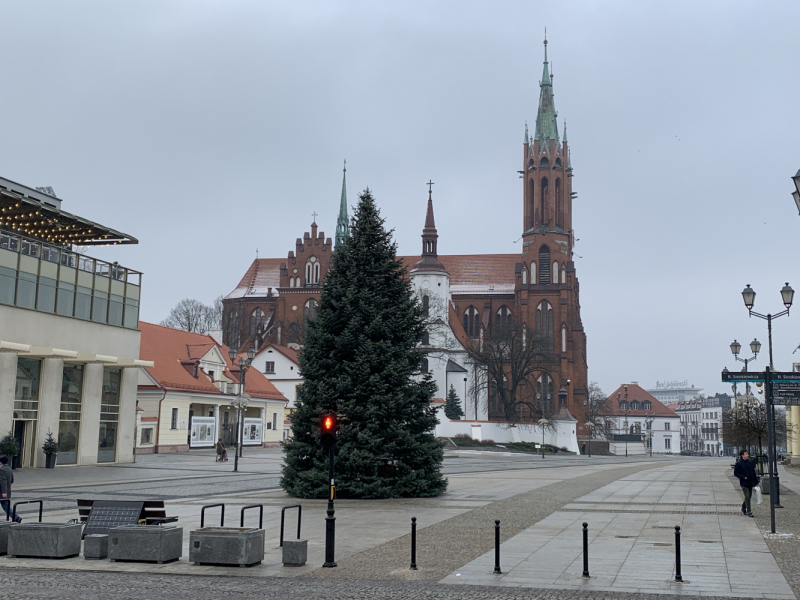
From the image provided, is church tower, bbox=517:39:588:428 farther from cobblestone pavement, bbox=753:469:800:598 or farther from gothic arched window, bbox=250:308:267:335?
cobblestone pavement, bbox=753:469:800:598

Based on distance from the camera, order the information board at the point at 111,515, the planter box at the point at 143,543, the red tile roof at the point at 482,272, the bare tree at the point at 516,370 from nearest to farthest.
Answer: the planter box at the point at 143,543
the information board at the point at 111,515
the bare tree at the point at 516,370
the red tile roof at the point at 482,272

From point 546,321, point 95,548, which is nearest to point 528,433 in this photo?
point 546,321

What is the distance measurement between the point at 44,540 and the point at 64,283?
2526 centimetres

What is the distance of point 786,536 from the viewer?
15367 millimetres

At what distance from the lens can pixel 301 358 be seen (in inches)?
910

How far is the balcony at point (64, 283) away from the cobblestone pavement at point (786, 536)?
2775 cm

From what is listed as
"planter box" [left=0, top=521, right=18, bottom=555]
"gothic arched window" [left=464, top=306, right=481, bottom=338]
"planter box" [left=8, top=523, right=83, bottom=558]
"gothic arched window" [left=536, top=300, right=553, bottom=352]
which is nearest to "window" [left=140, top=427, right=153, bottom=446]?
"planter box" [left=0, top=521, right=18, bottom=555]

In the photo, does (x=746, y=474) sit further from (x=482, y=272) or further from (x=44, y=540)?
(x=482, y=272)

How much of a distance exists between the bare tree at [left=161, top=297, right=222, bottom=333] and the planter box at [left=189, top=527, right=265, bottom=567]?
90.1 m

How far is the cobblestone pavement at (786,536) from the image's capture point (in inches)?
463

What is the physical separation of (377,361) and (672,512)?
27.4 ft

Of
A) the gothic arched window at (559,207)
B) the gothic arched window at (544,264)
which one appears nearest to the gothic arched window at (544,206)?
the gothic arched window at (559,207)

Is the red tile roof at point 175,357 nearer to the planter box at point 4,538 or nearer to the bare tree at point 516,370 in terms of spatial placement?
the bare tree at point 516,370

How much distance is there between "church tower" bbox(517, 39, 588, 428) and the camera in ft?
306
